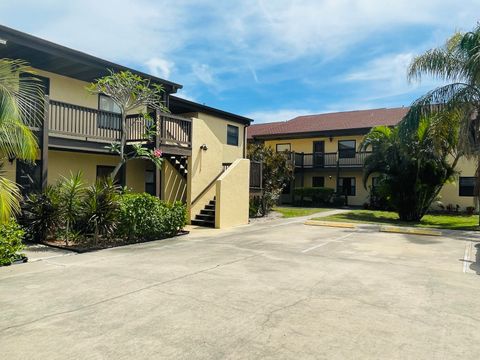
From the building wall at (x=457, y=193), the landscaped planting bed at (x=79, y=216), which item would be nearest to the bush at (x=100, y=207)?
the landscaped planting bed at (x=79, y=216)

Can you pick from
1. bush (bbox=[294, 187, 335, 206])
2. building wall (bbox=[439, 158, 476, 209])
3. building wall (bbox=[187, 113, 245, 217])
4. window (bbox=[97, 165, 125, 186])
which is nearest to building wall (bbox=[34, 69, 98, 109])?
window (bbox=[97, 165, 125, 186])

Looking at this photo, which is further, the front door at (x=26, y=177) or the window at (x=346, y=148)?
the window at (x=346, y=148)

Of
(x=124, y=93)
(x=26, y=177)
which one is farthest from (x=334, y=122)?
(x=26, y=177)

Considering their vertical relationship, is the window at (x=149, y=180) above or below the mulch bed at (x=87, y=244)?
above

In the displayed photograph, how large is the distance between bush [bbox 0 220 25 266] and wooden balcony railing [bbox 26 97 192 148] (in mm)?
3896

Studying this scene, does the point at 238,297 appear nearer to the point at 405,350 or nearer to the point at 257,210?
the point at 405,350

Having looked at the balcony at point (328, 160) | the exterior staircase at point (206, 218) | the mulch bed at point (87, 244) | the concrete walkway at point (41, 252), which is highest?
the balcony at point (328, 160)

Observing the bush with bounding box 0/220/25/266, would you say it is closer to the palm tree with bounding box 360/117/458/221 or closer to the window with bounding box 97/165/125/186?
the window with bounding box 97/165/125/186

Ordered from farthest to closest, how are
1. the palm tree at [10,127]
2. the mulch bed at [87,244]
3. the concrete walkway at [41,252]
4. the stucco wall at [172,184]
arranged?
the stucco wall at [172,184] < the mulch bed at [87,244] < the concrete walkway at [41,252] < the palm tree at [10,127]

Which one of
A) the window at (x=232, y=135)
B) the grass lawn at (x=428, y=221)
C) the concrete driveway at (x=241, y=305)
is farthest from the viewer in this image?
the window at (x=232, y=135)

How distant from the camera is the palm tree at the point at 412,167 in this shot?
18.8 meters

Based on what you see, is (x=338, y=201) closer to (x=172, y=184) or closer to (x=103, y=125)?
(x=172, y=184)

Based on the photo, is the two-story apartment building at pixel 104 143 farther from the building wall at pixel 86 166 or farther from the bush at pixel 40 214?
the bush at pixel 40 214

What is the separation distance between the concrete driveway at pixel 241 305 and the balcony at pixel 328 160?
786 inches
